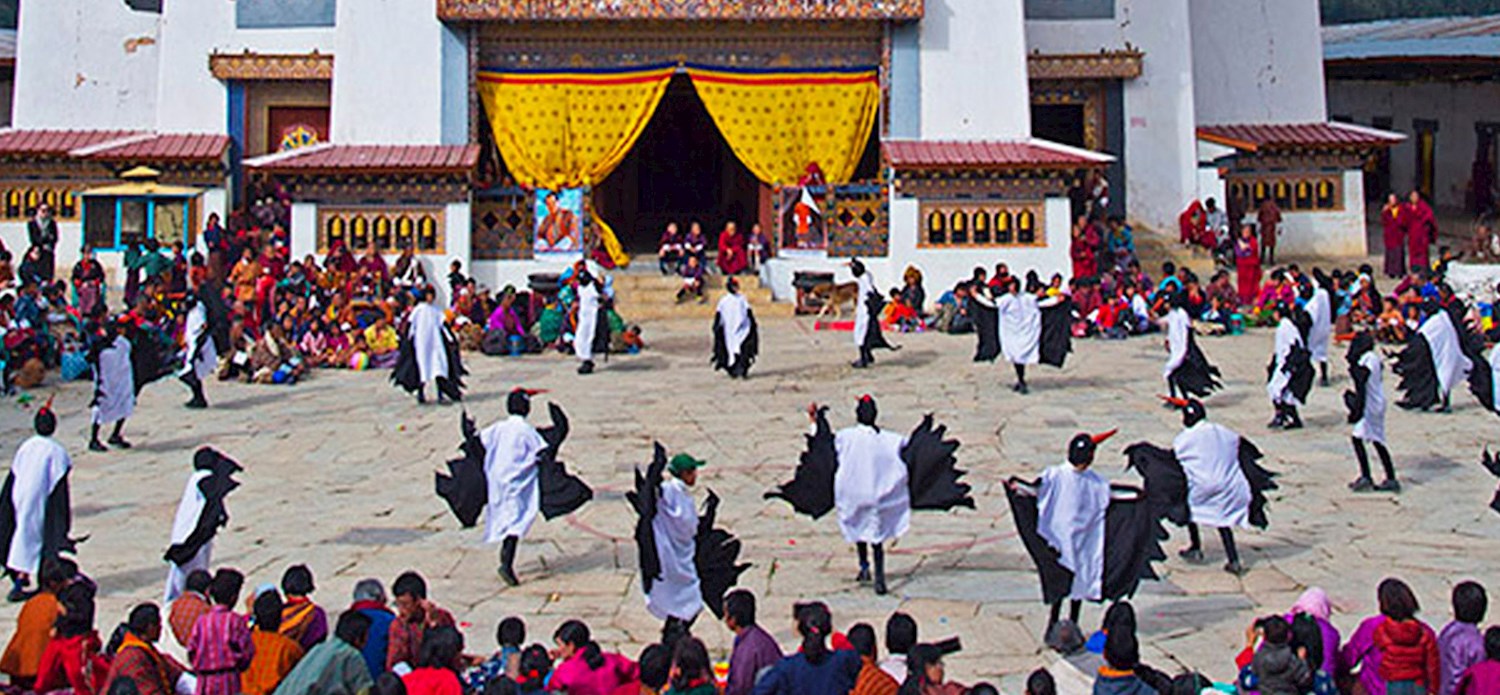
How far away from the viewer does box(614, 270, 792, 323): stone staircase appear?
23891mm

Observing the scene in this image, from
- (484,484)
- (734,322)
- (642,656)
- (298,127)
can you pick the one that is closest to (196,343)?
(734,322)

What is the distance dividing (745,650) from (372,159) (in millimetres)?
16564

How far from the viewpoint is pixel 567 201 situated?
2488 centimetres

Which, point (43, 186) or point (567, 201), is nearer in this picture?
point (567, 201)

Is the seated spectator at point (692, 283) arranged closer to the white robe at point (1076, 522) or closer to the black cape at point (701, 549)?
the black cape at point (701, 549)

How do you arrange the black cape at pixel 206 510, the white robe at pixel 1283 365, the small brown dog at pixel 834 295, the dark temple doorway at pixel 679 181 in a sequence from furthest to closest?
1. the dark temple doorway at pixel 679 181
2. the small brown dog at pixel 834 295
3. the white robe at pixel 1283 365
4. the black cape at pixel 206 510

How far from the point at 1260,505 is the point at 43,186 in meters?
20.1

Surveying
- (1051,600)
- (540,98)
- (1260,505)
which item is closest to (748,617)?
(1051,600)

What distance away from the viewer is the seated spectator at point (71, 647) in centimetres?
916

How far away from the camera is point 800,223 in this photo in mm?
24734

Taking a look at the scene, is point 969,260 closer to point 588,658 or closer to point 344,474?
point 344,474

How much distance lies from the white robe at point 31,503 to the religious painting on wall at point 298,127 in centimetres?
1595

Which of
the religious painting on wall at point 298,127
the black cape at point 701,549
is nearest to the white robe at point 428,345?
the black cape at point 701,549

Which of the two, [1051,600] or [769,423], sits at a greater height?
[769,423]
